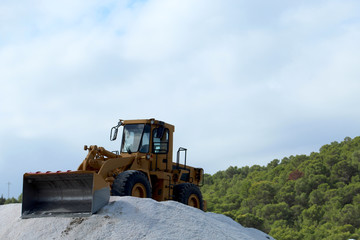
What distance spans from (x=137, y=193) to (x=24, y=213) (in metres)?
2.95

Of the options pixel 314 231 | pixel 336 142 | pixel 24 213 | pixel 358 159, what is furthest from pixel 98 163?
pixel 336 142

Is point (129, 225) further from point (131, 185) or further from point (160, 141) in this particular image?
point (160, 141)

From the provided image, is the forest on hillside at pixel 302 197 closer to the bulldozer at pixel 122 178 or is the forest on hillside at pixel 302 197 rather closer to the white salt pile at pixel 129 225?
the bulldozer at pixel 122 178

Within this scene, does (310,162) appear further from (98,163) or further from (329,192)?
(98,163)

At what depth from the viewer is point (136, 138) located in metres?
14.1

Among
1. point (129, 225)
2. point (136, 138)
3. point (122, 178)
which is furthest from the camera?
point (136, 138)

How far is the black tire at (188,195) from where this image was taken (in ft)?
45.8

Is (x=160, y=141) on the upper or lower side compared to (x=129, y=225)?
upper

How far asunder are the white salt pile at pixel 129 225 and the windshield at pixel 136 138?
4571 millimetres

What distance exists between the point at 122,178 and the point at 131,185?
297mm

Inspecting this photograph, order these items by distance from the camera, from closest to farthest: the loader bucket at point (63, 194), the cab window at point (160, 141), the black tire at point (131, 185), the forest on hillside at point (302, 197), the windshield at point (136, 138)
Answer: the loader bucket at point (63, 194)
the black tire at point (131, 185)
the windshield at point (136, 138)
the cab window at point (160, 141)
the forest on hillside at point (302, 197)

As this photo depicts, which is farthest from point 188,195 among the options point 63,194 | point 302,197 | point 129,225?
point 302,197

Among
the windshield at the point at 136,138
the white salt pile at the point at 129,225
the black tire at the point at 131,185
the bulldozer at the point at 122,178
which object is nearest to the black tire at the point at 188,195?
the bulldozer at the point at 122,178

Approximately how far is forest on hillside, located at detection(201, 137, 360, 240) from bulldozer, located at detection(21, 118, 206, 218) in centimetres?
2512
